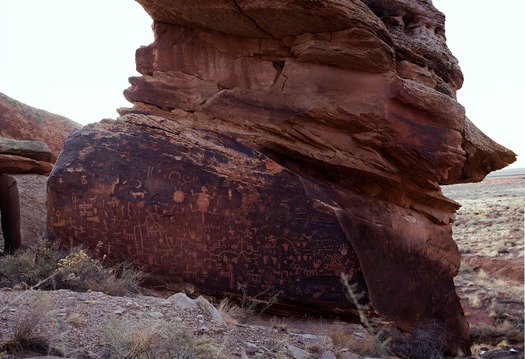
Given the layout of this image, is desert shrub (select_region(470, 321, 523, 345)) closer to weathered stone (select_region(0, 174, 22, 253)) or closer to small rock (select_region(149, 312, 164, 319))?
small rock (select_region(149, 312, 164, 319))

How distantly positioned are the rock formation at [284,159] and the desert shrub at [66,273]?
17.3 inches

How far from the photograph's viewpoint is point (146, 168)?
24.6 ft

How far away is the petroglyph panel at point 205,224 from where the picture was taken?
7.27 metres

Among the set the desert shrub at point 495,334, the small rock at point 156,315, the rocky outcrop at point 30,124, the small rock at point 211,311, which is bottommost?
the desert shrub at point 495,334

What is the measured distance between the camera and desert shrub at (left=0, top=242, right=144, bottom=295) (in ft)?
20.0

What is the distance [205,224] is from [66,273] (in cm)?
203

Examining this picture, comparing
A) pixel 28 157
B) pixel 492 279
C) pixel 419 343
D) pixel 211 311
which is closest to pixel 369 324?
pixel 211 311

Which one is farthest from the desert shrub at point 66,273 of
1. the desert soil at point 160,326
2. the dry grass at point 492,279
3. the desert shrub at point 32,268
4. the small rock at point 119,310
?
the dry grass at point 492,279

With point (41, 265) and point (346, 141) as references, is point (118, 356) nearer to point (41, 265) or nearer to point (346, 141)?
point (41, 265)

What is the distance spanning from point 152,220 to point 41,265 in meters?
1.62

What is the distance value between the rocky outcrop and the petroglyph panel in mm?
5964

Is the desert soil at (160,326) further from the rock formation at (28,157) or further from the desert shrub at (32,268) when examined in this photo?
the rock formation at (28,157)

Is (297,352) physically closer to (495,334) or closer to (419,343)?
(419,343)

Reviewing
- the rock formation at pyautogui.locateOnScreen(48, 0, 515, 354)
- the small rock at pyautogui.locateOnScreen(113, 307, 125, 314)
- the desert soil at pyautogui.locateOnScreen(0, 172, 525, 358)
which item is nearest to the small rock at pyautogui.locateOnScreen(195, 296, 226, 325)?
the desert soil at pyautogui.locateOnScreen(0, 172, 525, 358)
